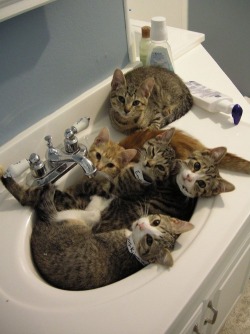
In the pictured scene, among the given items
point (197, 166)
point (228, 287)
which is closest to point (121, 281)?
point (197, 166)

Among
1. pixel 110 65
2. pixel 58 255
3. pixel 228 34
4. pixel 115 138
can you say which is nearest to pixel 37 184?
pixel 58 255

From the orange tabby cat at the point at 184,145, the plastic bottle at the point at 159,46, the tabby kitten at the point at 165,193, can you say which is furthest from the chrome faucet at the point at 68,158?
the plastic bottle at the point at 159,46

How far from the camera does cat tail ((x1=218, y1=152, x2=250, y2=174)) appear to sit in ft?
2.55

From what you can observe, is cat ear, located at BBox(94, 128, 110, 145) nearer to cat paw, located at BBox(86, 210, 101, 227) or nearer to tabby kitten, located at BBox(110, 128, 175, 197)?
tabby kitten, located at BBox(110, 128, 175, 197)

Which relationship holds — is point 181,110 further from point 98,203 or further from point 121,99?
point 98,203

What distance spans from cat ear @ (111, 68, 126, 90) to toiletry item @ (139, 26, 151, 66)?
0.14m

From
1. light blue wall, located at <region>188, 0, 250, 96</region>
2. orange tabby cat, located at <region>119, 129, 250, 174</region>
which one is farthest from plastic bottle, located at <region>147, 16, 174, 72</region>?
light blue wall, located at <region>188, 0, 250, 96</region>

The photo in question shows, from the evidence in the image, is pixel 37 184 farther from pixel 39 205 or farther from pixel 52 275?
pixel 52 275

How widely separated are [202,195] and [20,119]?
1.71ft

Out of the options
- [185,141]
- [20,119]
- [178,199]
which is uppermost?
[20,119]

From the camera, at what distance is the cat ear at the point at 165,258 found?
0.63m

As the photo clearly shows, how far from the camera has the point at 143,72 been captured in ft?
3.42

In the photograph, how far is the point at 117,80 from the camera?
3.18 feet

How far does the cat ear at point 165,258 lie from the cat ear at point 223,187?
8.0 inches
